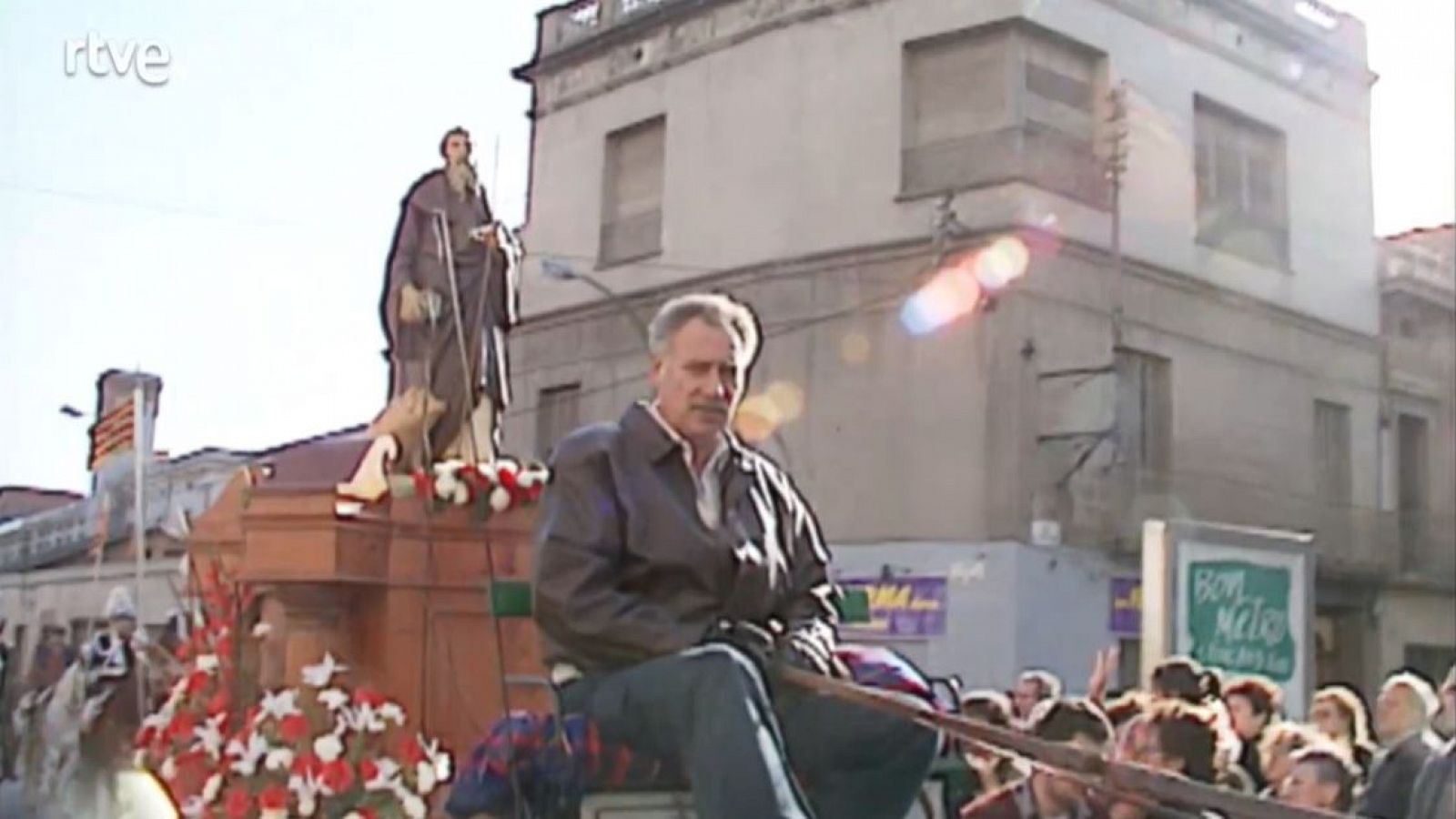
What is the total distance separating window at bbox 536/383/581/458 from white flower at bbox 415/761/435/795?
18.5m

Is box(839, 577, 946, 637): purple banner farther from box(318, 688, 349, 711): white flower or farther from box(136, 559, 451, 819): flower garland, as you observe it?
box(318, 688, 349, 711): white flower

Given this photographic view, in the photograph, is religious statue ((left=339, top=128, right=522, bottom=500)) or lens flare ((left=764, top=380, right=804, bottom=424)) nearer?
religious statue ((left=339, top=128, right=522, bottom=500))

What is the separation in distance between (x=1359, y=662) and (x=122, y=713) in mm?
19115

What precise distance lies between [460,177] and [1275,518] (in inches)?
672

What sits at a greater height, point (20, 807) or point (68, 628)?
point (68, 628)

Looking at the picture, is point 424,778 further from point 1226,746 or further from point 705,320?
point 1226,746

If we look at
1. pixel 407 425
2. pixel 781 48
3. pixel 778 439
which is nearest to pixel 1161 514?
pixel 778 439

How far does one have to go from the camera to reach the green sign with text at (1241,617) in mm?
8750

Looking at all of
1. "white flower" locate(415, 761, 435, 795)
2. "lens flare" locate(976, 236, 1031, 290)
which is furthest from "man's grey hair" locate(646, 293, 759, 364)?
"lens flare" locate(976, 236, 1031, 290)

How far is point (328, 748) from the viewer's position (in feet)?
14.3

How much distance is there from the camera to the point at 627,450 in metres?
3.23

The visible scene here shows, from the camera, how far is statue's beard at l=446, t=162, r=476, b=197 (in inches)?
273

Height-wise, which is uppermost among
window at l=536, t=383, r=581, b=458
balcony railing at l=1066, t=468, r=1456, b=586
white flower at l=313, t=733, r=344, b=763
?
window at l=536, t=383, r=581, b=458

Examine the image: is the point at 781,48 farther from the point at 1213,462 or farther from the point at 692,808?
the point at 692,808
